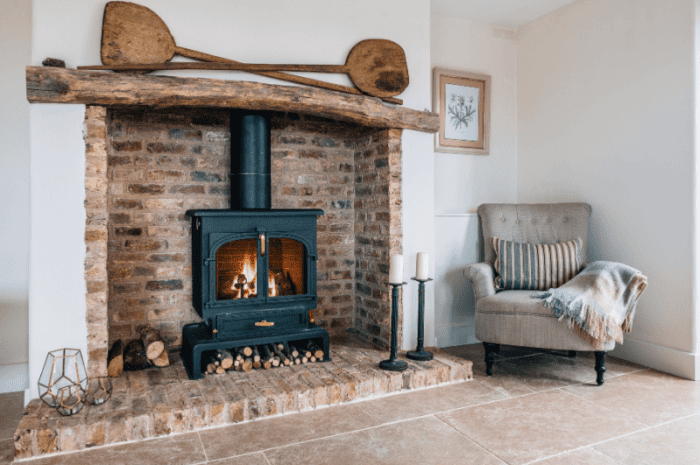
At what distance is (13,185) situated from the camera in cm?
282

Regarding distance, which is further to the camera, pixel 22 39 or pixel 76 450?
pixel 22 39

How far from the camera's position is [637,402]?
2613 millimetres

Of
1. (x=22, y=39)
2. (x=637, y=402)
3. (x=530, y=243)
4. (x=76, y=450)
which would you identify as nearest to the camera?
(x=76, y=450)

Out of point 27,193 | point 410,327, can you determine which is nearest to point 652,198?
point 410,327

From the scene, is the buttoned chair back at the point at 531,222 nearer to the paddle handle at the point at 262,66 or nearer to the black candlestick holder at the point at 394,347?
the black candlestick holder at the point at 394,347

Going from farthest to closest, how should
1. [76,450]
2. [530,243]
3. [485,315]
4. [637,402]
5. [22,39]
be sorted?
[530,243]
[485,315]
[22,39]
[637,402]
[76,450]

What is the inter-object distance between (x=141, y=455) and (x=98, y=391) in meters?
0.46

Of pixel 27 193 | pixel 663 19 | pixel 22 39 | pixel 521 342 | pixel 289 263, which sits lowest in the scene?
pixel 521 342

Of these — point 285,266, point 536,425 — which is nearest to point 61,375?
point 285,266

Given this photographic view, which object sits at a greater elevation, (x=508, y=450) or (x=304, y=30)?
(x=304, y=30)

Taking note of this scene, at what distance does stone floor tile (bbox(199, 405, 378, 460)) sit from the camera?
6.89ft

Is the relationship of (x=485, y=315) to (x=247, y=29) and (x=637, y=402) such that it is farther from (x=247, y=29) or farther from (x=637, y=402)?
(x=247, y=29)

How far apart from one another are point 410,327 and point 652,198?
174 centimetres

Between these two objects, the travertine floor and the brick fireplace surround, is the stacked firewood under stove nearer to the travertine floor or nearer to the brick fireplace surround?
the brick fireplace surround
